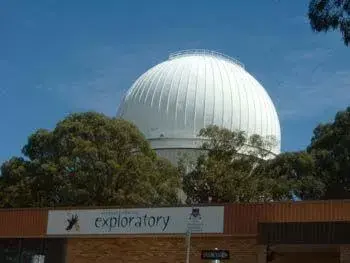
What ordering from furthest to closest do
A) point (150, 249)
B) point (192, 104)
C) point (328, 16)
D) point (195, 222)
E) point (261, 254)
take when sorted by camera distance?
point (192, 104) < point (150, 249) < point (195, 222) < point (261, 254) < point (328, 16)

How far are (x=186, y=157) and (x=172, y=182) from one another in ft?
26.3

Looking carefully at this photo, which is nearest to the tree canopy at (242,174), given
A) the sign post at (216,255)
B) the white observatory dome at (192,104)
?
the white observatory dome at (192,104)

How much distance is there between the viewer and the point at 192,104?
5681 cm

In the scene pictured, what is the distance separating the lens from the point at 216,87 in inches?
2270

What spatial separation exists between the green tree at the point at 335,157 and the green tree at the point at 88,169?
430 inches

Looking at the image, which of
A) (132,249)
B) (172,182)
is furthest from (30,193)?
(132,249)

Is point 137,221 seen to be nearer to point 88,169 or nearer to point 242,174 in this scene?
point 88,169

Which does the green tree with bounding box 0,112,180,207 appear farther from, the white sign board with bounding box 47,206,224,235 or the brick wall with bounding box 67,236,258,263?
the brick wall with bounding box 67,236,258,263

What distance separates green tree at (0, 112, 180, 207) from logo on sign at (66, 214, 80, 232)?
10.4 meters

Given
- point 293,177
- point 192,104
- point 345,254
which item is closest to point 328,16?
point 345,254

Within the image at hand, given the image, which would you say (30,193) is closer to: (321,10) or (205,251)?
(205,251)

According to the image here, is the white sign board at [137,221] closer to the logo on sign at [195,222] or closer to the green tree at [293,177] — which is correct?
the logo on sign at [195,222]

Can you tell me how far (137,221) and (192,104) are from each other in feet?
97.1

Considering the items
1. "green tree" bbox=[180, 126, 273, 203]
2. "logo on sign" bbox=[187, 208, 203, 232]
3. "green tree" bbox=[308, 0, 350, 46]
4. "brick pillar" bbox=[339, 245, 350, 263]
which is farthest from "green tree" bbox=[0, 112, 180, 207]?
"green tree" bbox=[308, 0, 350, 46]
